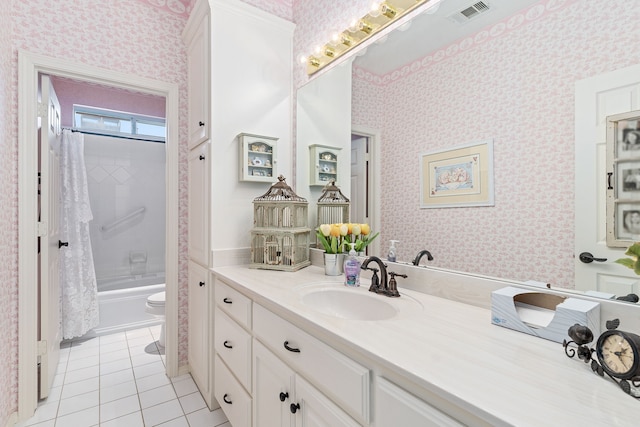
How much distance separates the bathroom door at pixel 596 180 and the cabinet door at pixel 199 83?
1681 millimetres

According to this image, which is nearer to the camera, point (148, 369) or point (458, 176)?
point (458, 176)

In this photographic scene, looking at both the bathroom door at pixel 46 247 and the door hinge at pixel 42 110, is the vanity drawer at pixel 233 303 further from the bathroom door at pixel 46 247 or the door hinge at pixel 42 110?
the door hinge at pixel 42 110

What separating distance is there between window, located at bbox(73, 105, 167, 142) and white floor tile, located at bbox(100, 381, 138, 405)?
2.72 m

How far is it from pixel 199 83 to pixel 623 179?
2032 mm

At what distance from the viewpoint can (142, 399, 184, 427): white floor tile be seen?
1.67 metres

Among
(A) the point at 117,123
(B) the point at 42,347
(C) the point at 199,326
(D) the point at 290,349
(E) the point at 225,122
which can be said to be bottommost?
(B) the point at 42,347

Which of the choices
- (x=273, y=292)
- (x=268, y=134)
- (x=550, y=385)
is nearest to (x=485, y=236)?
(x=550, y=385)

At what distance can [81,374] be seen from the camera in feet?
6.99

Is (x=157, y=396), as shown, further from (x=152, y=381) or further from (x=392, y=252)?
(x=392, y=252)

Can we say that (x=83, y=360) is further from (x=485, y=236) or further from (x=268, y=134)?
(x=485, y=236)

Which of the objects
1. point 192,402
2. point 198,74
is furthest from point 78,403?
point 198,74

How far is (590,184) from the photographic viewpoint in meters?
0.81

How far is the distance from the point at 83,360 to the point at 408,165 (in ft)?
8.97

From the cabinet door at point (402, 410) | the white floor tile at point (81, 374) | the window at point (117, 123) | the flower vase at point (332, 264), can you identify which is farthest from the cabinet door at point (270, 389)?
the window at point (117, 123)
